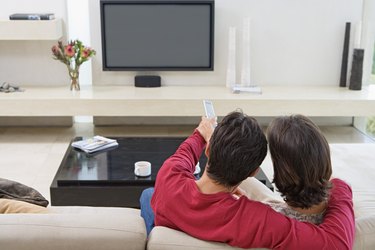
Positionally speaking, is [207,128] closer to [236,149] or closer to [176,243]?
[236,149]

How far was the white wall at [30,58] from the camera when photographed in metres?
4.84

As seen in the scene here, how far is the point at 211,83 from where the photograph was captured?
5.16 meters

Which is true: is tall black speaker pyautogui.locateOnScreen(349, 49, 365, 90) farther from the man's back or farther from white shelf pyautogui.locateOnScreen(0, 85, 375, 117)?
the man's back

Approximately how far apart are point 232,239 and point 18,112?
350 centimetres

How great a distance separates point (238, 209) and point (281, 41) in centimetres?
376

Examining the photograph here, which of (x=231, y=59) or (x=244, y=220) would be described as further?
(x=231, y=59)

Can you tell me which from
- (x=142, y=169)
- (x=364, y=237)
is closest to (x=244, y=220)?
(x=364, y=237)

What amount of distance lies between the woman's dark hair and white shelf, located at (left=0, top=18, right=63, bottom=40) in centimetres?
355

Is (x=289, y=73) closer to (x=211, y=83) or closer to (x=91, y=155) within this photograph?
(x=211, y=83)

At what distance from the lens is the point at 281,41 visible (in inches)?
198

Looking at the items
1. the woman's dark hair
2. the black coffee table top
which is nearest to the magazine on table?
the black coffee table top

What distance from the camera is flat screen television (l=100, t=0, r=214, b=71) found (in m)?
4.85

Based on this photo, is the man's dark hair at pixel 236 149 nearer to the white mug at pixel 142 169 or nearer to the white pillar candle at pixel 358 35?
the white mug at pixel 142 169

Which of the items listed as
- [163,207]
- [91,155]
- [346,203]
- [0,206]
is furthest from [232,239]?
[91,155]
